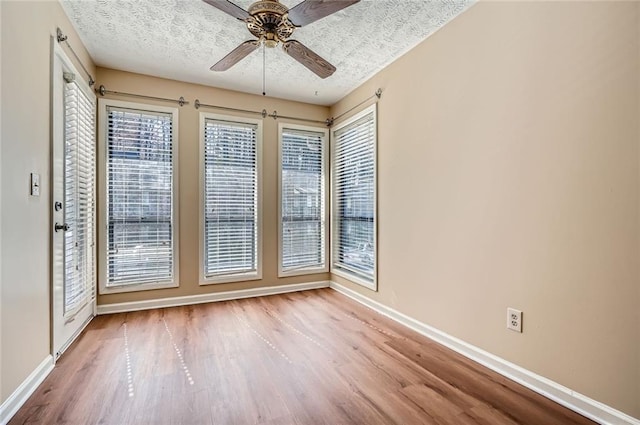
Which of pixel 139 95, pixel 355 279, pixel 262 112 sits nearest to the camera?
pixel 139 95

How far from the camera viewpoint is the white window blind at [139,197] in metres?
3.31

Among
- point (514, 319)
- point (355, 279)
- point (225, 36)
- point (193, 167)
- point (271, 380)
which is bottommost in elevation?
point (271, 380)

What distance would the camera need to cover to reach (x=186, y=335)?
2.73 m

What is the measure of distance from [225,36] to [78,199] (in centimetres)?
190

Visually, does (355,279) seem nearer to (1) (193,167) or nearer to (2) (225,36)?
(1) (193,167)

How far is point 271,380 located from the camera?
6.61 feet

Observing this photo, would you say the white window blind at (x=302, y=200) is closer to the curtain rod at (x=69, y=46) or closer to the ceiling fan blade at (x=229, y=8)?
the curtain rod at (x=69, y=46)

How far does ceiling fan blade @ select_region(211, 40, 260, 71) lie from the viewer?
2.21m

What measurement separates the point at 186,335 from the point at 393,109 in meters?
2.90

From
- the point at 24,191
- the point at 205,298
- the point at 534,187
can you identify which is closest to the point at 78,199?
the point at 24,191

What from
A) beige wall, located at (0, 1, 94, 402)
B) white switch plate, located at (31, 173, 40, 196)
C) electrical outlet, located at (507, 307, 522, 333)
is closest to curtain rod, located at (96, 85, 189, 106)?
beige wall, located at (0, 1, 94, 402)

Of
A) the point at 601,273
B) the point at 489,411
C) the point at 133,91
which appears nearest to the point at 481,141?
the point at 601,273

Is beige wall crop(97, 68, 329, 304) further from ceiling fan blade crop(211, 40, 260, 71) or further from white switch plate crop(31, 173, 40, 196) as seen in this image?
white switch plate crop(31, 173, 40, 196)

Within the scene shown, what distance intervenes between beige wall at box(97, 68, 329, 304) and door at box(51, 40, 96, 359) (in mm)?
454
